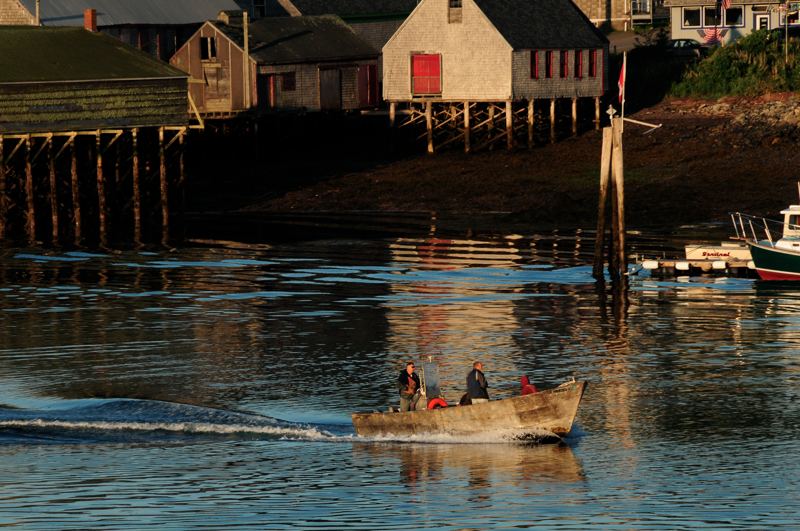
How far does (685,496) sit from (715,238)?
2696 centimetres

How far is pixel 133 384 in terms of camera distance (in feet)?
88.8

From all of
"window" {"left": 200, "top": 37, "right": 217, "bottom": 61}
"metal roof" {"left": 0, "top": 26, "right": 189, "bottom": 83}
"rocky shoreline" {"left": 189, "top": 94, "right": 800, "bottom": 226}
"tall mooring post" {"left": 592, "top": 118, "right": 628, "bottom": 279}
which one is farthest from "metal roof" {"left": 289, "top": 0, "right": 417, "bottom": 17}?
"tall mooring post" {"left": 592, "top": 118, "right": 628, "bottom": 279}

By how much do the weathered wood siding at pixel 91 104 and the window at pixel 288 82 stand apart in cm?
1321

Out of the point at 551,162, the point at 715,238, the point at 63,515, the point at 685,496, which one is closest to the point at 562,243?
the point at 715,238

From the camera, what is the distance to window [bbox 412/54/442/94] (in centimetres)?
6372

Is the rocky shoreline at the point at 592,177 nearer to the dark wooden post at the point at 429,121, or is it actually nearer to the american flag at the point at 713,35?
the dark wooden post at the point at 429,121

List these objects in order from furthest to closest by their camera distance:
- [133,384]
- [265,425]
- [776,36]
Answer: [776,36], [133,384], [265,425]

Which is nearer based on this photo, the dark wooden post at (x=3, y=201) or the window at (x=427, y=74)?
the dark wooden post at (x=3, y=201)

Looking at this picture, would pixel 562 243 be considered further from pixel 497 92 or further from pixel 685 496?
pixel 685 496

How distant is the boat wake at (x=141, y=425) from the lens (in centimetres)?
2355

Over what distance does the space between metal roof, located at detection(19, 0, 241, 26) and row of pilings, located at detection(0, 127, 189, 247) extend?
34.7ft

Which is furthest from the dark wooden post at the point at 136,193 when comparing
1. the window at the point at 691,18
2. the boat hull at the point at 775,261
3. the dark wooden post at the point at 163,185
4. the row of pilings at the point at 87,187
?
the window at the point at 691,18

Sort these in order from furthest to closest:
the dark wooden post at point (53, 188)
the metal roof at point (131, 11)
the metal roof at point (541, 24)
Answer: the metal roof at point (131, 11), the metal roof at point (541, 24), the dark wooden post at point (53, 188)

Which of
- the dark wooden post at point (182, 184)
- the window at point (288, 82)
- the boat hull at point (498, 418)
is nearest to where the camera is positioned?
the boat hull at point (498, 418)
